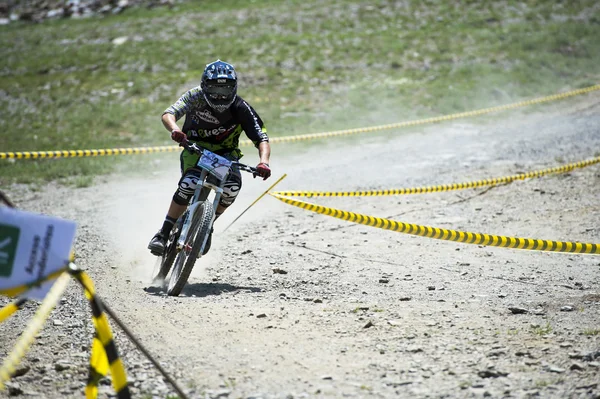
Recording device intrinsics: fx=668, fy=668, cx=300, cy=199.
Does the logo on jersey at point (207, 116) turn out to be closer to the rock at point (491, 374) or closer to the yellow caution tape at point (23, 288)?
the yellow caution tape at point (23, 288)

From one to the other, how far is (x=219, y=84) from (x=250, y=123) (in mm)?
677

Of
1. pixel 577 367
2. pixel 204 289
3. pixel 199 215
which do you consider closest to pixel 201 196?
pixel 199 215

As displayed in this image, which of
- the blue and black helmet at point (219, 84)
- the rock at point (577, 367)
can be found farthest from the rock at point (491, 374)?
the blue and black helmet at point (219, 84)

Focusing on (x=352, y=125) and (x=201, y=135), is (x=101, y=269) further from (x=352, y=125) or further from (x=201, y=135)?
(x=352, y=125)

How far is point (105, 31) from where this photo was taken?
30750 mm

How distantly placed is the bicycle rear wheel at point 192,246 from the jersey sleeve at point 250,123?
1.17 m

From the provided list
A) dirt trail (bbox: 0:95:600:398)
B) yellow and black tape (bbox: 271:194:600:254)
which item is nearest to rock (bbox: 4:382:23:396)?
dirt trail (bbox: 0:95:600:398)

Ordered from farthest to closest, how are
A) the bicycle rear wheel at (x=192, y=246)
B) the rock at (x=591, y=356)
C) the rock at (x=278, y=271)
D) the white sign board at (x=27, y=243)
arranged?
the rock at (x=278, y=271)
the bicycle rear wheel at (x=192, y=246)
the rock at (x=591, y=356)
the white sign board at (x=27, y=243)

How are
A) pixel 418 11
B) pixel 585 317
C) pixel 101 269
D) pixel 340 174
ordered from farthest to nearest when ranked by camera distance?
pixel 418 11 < pixel 340 174 < pixel 101 269 < pixel 585 317

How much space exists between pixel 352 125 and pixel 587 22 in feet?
49.7

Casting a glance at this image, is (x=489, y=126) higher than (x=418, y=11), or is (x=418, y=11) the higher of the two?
(x=418, y=11)

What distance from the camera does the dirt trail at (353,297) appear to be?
199 inches

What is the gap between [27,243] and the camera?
4.08 meters

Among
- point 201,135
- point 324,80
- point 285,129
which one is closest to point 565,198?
point 201,135
